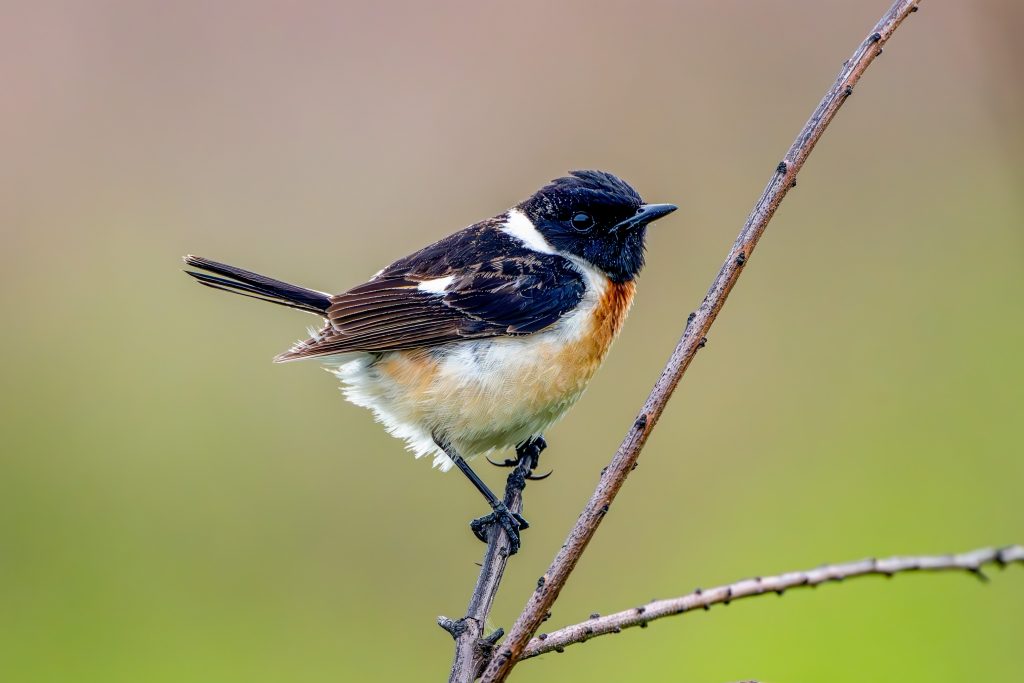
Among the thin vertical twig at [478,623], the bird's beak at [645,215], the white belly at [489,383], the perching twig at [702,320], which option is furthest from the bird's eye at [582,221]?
the perching twig at [702,320]

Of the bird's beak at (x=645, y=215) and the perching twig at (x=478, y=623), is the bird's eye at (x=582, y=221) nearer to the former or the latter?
the bird's beak at (x=645, y=215)

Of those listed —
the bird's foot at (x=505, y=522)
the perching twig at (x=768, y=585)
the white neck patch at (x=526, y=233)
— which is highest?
the white neck patch at (x=526, y=233)

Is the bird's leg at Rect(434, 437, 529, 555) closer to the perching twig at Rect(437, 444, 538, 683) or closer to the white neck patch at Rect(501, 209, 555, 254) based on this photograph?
the perching twig at Rect(437, 444, 538, 683)

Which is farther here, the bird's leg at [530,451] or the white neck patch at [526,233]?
the white neck patch at [526,233]

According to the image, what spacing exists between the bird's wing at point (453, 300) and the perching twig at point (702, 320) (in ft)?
4.59

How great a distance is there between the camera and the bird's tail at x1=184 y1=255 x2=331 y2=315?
11.1 feet

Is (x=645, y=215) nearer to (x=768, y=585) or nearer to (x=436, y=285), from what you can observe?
(x=436, y=285)

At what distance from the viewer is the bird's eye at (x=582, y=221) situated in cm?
373

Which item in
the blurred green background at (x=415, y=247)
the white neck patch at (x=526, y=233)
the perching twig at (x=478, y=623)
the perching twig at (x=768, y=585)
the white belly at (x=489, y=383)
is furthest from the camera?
the blurred green background at (x=415, y=247)

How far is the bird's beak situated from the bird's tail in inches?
41.5

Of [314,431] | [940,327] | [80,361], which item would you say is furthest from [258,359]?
[940,327]

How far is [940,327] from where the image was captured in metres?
6.26

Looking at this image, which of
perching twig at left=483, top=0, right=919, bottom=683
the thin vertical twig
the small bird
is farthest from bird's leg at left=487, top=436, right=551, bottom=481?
perching twig at left=483, top=0, right=919, bottom=683

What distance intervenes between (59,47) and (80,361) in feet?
7.37
